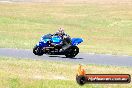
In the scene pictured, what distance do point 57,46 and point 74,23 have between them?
37500 mm

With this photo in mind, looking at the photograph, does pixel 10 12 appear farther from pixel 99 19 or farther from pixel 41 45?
pixel 41 45

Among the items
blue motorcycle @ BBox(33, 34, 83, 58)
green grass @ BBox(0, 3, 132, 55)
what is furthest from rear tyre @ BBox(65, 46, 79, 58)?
green grass @ BBox(0, 3, 132, 55)

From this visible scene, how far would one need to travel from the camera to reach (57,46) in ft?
101

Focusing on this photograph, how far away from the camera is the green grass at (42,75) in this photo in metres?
17.1

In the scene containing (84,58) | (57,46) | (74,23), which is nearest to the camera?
(84,58)

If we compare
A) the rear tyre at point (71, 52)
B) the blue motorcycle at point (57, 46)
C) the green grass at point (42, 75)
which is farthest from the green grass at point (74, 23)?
the green grass at point (42, 75)

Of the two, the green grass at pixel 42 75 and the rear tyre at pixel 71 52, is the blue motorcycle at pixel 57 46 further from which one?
the green grass at pixel 42 75

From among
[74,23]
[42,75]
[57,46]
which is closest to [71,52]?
[57,46]

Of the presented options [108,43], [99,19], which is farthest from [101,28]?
[108,43]

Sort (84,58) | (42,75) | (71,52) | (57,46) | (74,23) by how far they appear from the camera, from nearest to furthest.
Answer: (42,75) → (84,58) → (71,52) → (57,46) → (74,23)

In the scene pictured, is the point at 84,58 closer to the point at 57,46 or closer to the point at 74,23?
the point at 57,46

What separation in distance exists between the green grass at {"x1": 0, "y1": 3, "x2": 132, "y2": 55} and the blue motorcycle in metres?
13.3

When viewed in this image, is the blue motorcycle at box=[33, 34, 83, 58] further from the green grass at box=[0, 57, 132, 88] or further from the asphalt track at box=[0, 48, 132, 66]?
the green grass at box=[0, 57, 132, 88]

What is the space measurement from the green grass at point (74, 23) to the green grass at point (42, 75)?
65.4 feet
